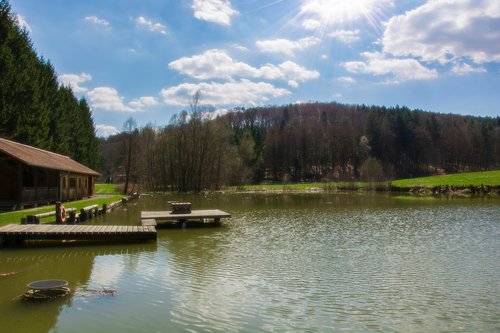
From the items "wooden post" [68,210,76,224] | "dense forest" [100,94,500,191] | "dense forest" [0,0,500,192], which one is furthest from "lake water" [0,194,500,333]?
"dense forest" [100,94,500,191]

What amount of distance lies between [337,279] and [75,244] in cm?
1031

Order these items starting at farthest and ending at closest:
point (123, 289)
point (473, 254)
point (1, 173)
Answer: point (1, 173) → point (473, 254) → point (123, 289)

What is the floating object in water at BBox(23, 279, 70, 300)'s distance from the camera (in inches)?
345

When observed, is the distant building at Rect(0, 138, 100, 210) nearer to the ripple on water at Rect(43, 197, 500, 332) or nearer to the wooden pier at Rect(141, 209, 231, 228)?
the wooden pier at Rect(141, 209, 231, 228)

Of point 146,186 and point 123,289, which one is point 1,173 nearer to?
point 123,289

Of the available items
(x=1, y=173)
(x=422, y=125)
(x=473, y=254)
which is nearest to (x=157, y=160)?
(x=1, y=173)

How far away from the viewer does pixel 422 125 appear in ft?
333

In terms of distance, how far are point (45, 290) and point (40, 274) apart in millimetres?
2574

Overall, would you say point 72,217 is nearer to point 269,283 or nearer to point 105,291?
point 105,291

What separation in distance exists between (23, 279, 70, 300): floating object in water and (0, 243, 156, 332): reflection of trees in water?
6.5 inches

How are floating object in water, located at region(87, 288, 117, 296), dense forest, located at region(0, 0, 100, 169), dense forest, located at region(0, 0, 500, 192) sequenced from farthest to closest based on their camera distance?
1. dense forest, located at region(0, 0, 500, 192)
2. dense forest, located at region(0, 0, 100, 169)
3. floating object in water, located at region(87, 288, 117, 296)

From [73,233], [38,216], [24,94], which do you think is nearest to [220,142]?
[24,94]

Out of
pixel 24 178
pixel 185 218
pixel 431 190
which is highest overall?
pixel 24 178

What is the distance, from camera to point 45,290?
29.2ft
